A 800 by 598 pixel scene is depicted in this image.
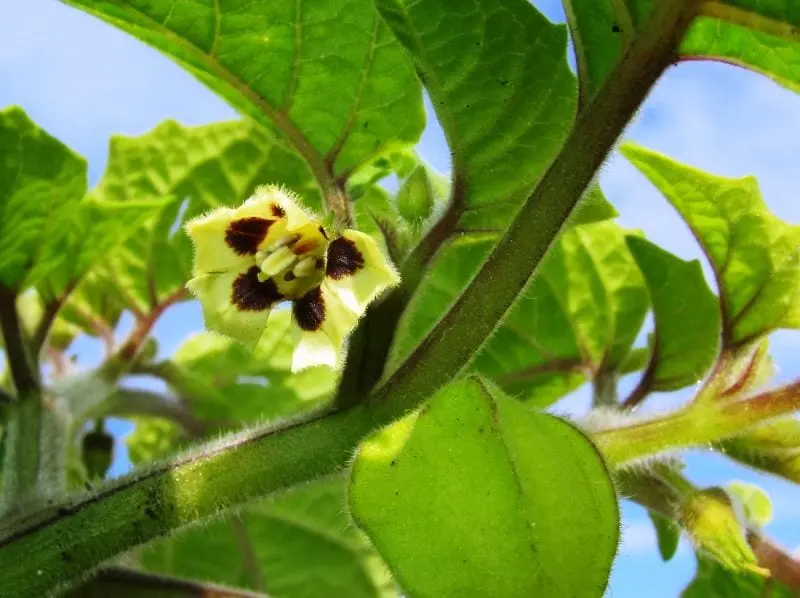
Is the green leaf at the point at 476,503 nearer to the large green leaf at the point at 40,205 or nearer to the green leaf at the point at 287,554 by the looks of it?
the large green leaf at the point at 40,205

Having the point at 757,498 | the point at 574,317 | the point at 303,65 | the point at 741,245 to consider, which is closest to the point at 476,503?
the point at 303,65

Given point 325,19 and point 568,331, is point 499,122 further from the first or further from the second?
point 568,331

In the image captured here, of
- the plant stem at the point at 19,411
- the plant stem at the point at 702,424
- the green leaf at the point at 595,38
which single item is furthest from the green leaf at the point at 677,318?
the plant stem at the point at 19,411

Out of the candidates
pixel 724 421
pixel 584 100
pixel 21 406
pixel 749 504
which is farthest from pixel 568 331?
pixel 21 406

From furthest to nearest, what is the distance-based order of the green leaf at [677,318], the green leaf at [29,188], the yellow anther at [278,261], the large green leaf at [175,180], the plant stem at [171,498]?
the large green leaf at [175,180] → the green leaf at [677,318] → the green leaf at [29,188] → the yellow anther at [278,261] → the plant stem at [171,498]

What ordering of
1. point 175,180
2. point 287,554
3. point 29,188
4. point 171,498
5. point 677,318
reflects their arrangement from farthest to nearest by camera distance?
1. point 287,554
2. point 175,180
3. point 677,318
4. point 29,188
5. point 171,498

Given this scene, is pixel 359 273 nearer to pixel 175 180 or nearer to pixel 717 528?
pixel 717 528
